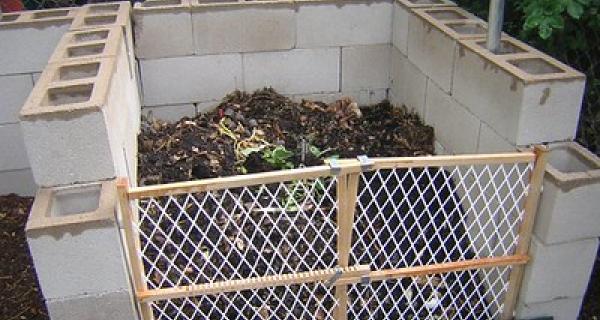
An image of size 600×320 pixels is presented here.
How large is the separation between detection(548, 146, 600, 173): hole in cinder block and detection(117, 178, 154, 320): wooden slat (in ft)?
5.93

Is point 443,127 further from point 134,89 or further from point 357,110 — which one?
point 134,89

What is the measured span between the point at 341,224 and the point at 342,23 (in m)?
2.19

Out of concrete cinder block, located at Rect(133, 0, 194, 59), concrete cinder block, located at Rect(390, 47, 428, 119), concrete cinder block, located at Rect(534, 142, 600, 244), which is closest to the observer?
concrete cinder block, located at Rect(534, 142, 600, 244)

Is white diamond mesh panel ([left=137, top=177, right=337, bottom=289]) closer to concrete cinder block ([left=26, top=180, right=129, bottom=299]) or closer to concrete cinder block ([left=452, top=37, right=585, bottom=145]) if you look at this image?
concrete cinder block ([left=26, top=180, right=129, bottom=299])

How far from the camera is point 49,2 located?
4258mm

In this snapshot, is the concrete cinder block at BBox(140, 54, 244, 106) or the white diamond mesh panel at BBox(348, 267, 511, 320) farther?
the concrete cinder block at BBox(140, 54, 244, 106)

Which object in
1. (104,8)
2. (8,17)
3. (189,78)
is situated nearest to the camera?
(8,17)

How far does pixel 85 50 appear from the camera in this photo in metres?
3.10

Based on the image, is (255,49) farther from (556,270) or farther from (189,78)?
(556,270)

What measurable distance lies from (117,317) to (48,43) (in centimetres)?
211

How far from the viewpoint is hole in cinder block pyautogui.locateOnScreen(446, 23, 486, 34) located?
3363 mm

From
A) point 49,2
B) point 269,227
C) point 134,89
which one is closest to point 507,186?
point 269,227

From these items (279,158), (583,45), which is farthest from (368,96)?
(583,45)

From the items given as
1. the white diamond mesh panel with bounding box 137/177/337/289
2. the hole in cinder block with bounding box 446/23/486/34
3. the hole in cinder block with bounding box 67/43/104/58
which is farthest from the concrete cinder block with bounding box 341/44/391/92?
the hole in cinder block with bounding box 67/43/104/58
